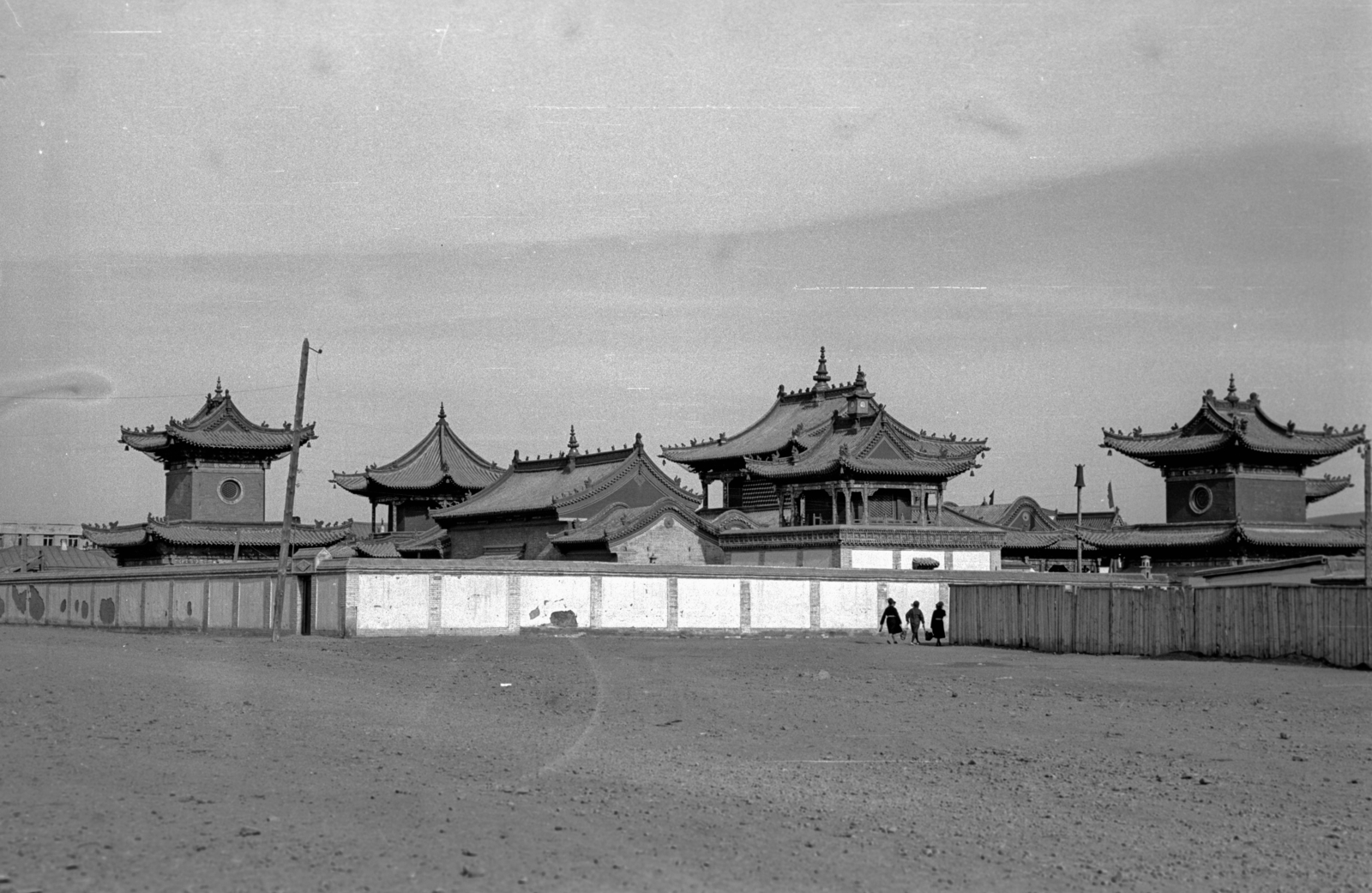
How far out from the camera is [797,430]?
6744 centimetres

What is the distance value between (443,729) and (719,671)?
12.0 m

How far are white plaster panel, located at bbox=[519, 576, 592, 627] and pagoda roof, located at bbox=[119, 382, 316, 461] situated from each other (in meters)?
27.9

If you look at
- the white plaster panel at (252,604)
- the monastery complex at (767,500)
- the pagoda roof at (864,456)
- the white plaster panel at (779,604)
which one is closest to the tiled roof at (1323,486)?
the monastery complex at (767,500)

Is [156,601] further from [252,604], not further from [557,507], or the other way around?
[557,507]

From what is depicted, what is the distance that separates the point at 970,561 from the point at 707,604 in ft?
54.8

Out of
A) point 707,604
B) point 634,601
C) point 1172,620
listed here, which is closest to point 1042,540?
point 707,604

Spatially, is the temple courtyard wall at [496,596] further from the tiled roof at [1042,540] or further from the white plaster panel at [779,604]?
the tiled roof at [1042,540]

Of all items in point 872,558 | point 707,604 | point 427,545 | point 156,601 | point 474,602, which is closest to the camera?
point 474,602

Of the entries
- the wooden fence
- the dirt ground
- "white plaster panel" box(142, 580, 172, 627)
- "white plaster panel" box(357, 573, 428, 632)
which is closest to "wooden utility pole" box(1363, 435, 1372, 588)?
the wooden fence

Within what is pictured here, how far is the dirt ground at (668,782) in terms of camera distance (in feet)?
39.4

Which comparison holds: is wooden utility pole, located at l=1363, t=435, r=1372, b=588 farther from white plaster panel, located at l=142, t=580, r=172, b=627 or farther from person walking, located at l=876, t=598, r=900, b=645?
white plaster panel, located at l=142, t=580, r=172, b=627

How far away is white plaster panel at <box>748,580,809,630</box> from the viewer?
157 ft

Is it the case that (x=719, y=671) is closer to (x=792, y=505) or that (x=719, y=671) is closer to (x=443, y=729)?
(x=443, y=729)

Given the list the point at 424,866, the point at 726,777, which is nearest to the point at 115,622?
the point at 726,777
